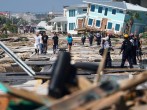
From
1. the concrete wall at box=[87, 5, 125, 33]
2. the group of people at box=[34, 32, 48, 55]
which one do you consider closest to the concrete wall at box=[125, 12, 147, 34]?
the concrete wall at box=[87, 5, 125, 33]

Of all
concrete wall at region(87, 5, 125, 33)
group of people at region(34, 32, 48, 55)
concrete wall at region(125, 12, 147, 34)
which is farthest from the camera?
concrete wall at region(125, 12, 147, 34)

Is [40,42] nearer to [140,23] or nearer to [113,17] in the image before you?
[113,17]

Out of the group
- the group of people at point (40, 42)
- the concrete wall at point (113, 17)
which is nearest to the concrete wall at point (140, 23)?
the concrete wall at point (113, 17)

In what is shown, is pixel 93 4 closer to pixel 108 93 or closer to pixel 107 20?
pixel 107 20

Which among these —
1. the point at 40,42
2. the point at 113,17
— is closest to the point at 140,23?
the point at 113,17

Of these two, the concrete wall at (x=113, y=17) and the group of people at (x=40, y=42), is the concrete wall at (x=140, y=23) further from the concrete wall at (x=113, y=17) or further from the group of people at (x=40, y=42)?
the group of people at (x=40, y=42)

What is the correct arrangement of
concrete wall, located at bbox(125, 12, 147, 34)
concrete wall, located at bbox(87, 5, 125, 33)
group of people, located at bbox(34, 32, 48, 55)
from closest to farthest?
group of people, located at bbox(34, 32, 48, 55)
concrete wall, located at bbox(87, 5, 125, 33)
concrete wall, located at bbox(125, 12, 147, 34)

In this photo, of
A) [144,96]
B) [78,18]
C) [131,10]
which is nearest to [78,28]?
[78,18]

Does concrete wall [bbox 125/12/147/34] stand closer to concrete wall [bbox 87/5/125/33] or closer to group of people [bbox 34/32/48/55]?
concrete wall [bbox 87/5/125/33]

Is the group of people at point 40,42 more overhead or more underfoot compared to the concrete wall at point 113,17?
more overhead

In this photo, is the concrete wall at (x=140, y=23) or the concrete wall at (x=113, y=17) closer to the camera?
the concrete wall at (x=113, y=17)

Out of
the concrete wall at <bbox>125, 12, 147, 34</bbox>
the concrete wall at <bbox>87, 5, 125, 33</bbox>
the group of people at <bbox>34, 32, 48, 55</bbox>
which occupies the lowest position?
the concrete wall at <bbox>125, 12, 147, 34</bbox>

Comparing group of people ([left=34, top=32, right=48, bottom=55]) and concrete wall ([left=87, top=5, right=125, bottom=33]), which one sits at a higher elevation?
group of people ([left=34, top=32, right=48, bottom=55])

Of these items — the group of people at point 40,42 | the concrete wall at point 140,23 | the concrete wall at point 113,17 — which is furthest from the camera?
the concrete wall at point 140,23
